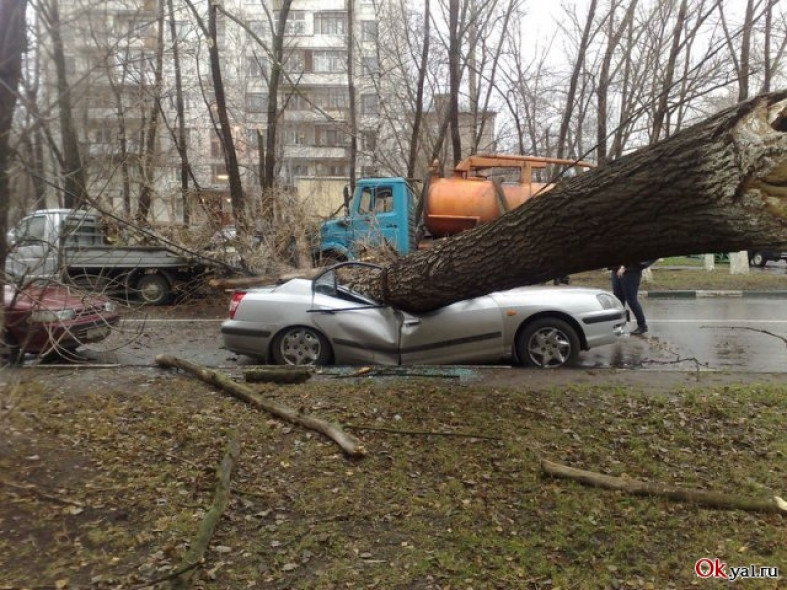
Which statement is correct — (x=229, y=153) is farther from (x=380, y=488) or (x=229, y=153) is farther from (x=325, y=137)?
(x=325, y=137)

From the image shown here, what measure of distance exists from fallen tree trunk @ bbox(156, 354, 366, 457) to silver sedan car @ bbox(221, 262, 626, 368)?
1327mm

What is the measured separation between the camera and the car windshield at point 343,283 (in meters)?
7.28

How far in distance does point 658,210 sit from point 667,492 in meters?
1.67

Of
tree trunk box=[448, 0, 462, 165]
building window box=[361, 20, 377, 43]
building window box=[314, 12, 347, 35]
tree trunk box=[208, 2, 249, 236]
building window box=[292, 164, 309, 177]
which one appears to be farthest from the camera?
building window box=[314, 12, 347, 35]

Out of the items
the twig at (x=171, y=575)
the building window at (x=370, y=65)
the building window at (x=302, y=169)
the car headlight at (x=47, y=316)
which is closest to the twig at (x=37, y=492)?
the twig at (x=171, y=575)

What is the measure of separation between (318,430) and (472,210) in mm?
10555

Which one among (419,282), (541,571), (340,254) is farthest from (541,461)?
(340,254)

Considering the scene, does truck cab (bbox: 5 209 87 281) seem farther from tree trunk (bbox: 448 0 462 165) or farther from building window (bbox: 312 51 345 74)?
building window (bbox: 312 51 345 74)

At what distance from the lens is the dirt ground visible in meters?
2.79

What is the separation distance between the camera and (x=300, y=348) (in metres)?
7.37

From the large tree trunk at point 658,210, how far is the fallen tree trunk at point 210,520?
103 inches

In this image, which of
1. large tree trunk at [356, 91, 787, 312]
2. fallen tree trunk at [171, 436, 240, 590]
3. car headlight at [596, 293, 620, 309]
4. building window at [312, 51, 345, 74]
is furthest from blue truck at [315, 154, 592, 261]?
building window at [312, 51, 345, 74]

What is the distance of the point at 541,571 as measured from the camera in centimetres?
278

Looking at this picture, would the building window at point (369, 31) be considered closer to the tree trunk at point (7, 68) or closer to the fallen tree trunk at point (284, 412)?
the fallen tree trunk at point (284, 412)
